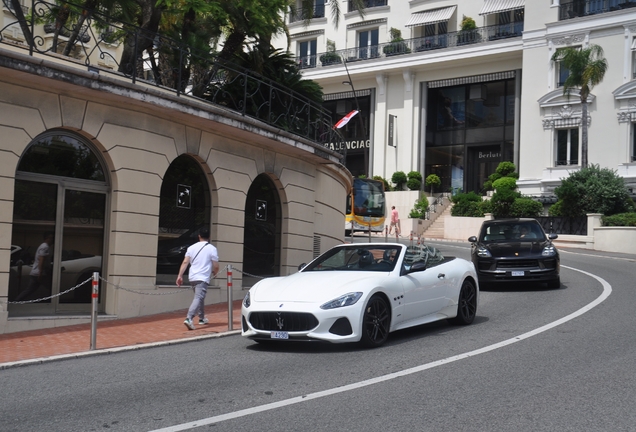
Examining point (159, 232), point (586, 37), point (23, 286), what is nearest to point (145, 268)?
point (159, 232)

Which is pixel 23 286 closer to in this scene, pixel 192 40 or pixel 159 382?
pixel 159 382

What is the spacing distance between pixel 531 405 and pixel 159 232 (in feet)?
34.1

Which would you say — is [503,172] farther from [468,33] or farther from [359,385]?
[359,385]

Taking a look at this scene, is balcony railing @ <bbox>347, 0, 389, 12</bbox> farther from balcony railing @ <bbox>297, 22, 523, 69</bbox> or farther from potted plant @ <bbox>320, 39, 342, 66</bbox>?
balcony railing @ <bbox>297, 22, 523, 69</bbox>

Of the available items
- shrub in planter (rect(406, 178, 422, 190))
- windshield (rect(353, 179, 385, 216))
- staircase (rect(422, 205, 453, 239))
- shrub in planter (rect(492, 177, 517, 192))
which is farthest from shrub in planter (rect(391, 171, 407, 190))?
shrub in planter (rect(492, 177, 517, 192))

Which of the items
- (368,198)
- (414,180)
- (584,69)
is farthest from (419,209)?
(584,69)

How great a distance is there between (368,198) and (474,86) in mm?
14539

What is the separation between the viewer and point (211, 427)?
5902 millimetres

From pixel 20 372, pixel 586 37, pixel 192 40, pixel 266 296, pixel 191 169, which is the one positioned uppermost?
pixel 586 37

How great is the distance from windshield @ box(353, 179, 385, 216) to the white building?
22.5 feet

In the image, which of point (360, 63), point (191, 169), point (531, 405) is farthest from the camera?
point (360, 63)

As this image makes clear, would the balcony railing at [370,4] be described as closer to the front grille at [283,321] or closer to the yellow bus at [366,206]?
the yellow bus at [366,206]

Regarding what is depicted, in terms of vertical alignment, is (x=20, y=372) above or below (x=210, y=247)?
below

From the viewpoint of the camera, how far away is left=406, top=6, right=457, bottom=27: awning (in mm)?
51656
